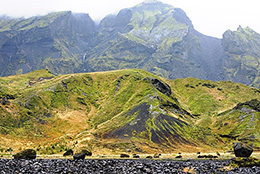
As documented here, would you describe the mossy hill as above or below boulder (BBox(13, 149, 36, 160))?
below

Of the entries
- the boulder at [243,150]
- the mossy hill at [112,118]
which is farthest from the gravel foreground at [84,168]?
the mossy hill at [112,118]

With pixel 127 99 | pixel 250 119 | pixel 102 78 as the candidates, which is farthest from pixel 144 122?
pixel 102 78

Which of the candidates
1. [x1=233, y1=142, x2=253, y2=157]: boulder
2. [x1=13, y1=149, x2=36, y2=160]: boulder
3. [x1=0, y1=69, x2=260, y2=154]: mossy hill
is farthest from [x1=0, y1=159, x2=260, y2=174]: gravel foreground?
[x1=0, y1=69, x2=260, y2=154]: mossy hill

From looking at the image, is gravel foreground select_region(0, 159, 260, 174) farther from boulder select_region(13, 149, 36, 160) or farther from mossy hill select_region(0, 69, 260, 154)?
mossy hill select_region(0, 69, 260, 154)

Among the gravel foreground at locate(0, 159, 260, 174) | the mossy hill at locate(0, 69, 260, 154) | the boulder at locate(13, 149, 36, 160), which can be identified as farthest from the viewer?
the mossy hill at locate(0, 69, 260, 154)

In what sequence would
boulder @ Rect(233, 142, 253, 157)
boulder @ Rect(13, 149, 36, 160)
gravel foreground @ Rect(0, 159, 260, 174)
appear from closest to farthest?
gravel foreground @ Rect(0, 159, 260, 174)
boulder @ Rect(13, 149, 36, 160)
boulder @ Rect(233, 142, 253, 157)

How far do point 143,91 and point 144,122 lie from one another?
129 ft

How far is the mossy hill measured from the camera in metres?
99.8

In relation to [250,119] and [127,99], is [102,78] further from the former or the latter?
[250,119]

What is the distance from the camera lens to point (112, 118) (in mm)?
127500

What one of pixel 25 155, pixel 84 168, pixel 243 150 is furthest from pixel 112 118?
pixel 84 168

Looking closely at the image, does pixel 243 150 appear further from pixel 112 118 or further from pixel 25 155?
pixel 112 118

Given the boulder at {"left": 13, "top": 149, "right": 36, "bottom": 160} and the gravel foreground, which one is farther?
the boulder at {"left": 13, "top": 149, "right": 36, "bottom": 160}

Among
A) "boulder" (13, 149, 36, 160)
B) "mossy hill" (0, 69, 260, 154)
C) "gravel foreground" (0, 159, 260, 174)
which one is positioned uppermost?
"gravel foreground" (0, 159, 260, 174)
